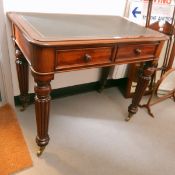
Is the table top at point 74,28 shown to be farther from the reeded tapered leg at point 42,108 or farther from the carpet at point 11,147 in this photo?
the carpet at point 11,147

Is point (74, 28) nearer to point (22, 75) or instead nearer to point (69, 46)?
point (69, 46)

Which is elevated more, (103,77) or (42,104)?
(42,104)

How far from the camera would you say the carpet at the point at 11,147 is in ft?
3.77

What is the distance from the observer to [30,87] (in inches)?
62.9

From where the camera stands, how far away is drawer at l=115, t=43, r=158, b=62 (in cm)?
111

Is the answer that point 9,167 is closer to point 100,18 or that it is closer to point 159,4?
point 100,18

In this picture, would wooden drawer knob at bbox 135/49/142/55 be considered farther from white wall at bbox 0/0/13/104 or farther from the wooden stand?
white wall at bbox 0/0/13/104

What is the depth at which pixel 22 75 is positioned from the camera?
1382 mm

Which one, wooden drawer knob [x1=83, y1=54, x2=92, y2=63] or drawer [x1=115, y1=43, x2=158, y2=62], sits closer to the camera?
wooden drawer knob [x1=83, y1=54, x2=92, y2=63]

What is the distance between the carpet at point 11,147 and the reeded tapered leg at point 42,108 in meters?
0.13

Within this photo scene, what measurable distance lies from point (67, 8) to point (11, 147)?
1033 mm

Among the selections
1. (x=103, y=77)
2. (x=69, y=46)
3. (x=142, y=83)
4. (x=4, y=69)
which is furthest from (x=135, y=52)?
(x=4, y=69)

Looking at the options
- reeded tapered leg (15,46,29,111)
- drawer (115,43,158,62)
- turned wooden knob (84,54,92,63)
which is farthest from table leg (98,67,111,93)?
turned wooden knob (84,54,92,63)

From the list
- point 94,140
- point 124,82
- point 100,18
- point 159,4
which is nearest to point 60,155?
point 94,140
